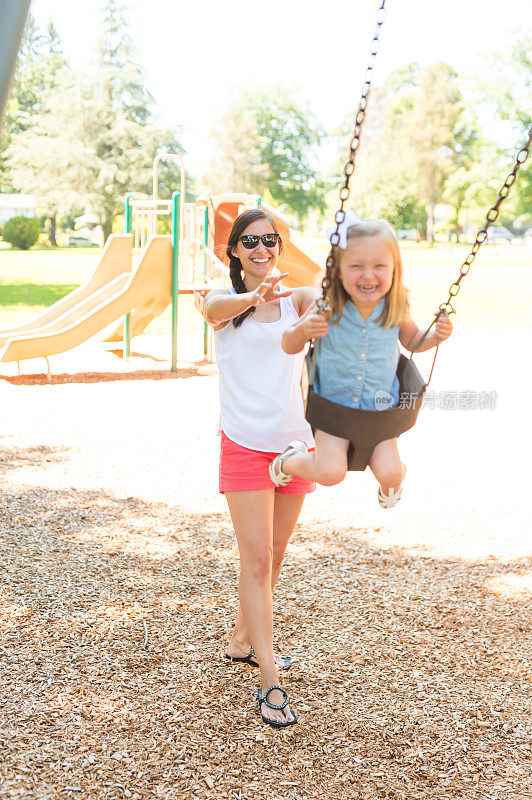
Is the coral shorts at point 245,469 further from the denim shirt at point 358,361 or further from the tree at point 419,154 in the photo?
the tree at point 419,154

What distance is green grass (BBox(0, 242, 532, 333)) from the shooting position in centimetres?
1802

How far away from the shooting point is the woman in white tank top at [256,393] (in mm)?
2961

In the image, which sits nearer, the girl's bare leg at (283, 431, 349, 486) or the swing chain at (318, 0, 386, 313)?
the swing chain at (318, 0, 386, 313)

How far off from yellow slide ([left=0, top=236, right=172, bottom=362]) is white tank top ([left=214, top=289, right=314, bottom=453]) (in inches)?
298

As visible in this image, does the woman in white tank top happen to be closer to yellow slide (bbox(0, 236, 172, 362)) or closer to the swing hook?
the swing hook

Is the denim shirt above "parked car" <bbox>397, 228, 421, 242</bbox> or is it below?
above

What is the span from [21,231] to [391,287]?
145 ft

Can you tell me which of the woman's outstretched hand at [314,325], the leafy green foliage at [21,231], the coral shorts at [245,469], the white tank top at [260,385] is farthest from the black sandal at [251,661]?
the leafy green foliage at [21,231]

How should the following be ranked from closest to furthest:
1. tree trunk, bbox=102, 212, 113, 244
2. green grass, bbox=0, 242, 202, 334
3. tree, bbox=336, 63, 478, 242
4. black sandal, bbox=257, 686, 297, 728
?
1. black sandal, bbox=257, 686, 297, 728
2. green grass, bbox=0, 242, 202, 334
3. tree trunk, bbox=102, 212, 113, 244
4. tree, bbox=336, 63, 478, 242

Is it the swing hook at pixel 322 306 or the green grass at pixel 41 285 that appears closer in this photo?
the swing hook at pixel 322 306

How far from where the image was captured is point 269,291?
120 inches

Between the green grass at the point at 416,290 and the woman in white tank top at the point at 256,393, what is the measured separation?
40.7 ft

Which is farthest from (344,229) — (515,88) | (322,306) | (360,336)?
(515,88)

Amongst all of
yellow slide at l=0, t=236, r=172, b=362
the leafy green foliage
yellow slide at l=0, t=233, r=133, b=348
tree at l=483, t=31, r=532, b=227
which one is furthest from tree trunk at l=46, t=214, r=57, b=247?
yellow slide at l=0, t=236, r=172, b=362
